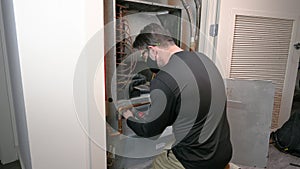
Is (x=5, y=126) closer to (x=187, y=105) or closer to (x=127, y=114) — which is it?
(x=127, y=114)

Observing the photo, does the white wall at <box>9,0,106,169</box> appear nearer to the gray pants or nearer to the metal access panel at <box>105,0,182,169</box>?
the metal access panel at <box>105,0,182,169</box>

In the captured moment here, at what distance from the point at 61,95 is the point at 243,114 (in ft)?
4.38

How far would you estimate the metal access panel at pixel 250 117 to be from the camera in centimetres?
154

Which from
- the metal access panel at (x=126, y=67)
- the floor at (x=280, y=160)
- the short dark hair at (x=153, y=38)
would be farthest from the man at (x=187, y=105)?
the floor at (x=280, y=160)

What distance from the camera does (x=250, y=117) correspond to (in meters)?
1.59

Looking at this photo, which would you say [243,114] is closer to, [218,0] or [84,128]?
[218,0]

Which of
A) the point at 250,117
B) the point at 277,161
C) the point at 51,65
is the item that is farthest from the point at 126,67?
the point at 277,161

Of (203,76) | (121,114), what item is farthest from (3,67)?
(203,76)

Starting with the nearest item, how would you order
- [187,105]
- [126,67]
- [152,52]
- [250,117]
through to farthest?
1. [187,105]
2. [152,52]
3. [126,67]
4. [250,117]

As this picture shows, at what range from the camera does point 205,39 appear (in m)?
1.54

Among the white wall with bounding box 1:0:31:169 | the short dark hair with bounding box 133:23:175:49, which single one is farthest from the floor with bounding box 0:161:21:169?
the short dark hair with bounding box 133:23:175:49

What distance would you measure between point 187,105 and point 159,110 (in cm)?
13

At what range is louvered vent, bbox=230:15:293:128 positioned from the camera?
1.53 metres

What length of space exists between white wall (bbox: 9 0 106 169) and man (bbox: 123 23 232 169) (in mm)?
306
